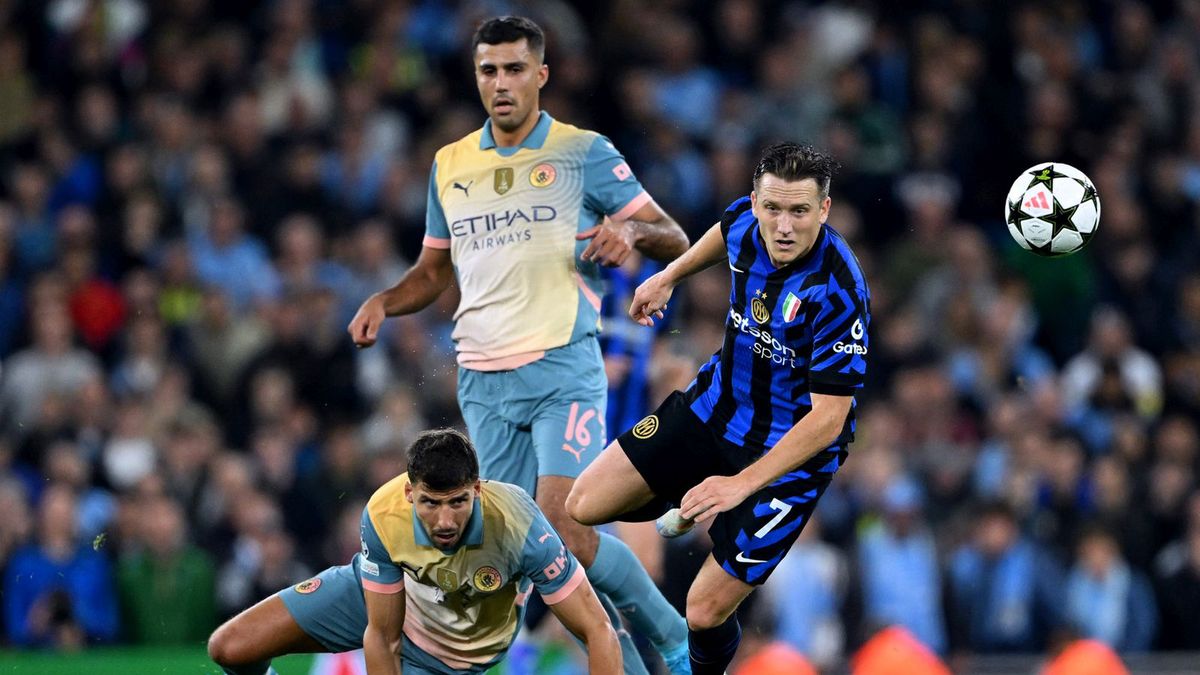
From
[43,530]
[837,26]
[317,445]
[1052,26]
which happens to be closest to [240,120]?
[317,445]

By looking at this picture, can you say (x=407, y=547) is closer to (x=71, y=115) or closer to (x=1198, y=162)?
(x=71, y=115)

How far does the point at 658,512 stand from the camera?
26.1 ft

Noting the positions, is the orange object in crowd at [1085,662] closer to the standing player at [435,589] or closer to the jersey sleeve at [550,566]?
the standing player at [435,589]

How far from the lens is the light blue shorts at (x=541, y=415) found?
823 centimetres

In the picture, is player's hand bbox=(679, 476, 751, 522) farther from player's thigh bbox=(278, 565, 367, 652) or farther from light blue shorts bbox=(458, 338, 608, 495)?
player's thigh bbox=(278, 565, 367, 652)

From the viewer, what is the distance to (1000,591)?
12.6m

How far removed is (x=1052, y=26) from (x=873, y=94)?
1858 mm

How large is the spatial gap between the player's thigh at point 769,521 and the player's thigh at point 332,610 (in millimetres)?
1532

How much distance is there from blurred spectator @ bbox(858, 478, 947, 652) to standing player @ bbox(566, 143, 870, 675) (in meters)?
4.49

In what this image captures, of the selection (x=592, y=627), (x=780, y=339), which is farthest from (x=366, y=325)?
(x=780, y=339)

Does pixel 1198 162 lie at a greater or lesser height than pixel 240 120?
lesser

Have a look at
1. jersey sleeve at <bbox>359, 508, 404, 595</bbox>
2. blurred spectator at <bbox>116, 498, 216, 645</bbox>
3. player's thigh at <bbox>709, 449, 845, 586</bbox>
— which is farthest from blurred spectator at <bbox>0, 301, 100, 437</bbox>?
player's thigh at <bbox>709, 449, 845, 586</bbox>

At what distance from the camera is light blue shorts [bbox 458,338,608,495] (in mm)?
8227

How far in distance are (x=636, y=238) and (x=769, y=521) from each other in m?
1.36
